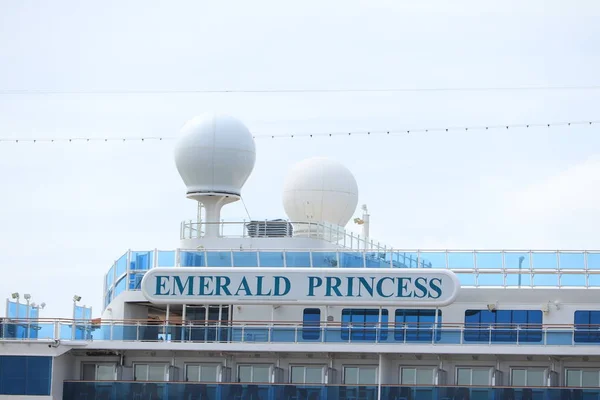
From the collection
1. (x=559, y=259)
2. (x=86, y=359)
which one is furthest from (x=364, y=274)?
(x=86, y=359)

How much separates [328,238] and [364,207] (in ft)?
22.6

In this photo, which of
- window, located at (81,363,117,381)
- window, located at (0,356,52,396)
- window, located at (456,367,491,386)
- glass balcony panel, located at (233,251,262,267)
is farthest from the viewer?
glass balcony panel, located at (233,251,262,267)

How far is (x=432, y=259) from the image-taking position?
203 ft

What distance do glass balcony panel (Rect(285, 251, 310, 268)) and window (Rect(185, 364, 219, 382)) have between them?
4788 mm

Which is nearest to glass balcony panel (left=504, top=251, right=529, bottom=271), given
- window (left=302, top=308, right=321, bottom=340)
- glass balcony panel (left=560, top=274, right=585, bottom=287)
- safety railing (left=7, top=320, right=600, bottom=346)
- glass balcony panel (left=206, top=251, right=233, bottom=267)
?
glass balcony panel (left=560, top=274, right=585, bottom=287)

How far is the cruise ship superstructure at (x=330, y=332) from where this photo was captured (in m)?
58.9

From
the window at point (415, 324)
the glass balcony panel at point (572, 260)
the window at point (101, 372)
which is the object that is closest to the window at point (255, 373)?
the window at point (101, 372)

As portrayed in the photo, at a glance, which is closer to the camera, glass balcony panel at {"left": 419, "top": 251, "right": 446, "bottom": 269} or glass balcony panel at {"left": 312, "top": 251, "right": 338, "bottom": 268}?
glass balcony panel at {"left": 419, "top": 251, "right": 446, "bottom": 269}

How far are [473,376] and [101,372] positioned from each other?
1370 cm

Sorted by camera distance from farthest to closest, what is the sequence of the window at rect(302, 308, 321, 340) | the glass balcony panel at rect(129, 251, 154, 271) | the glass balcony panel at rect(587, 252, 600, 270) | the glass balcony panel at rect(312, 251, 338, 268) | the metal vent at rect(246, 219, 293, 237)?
the metal vent at rect(246, 219, 293, 237), the glass balcony panel at rect(129, 251, 154, 271), the glass balcony panel at rect(312, 251, 338, 268), the glass balcony panel at rect(587, 252, 600, 270), the window at rect(302, 308, 321, 340)

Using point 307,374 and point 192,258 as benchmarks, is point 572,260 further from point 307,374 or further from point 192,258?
point 192,258

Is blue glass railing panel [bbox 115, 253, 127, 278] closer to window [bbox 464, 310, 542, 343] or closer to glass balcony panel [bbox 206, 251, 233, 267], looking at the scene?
glass balcony panel [bbox 206, 251, 233, 267]

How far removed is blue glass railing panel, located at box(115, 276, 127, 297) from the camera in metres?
63.5

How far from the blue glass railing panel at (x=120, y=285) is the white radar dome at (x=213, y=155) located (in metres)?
5.53
